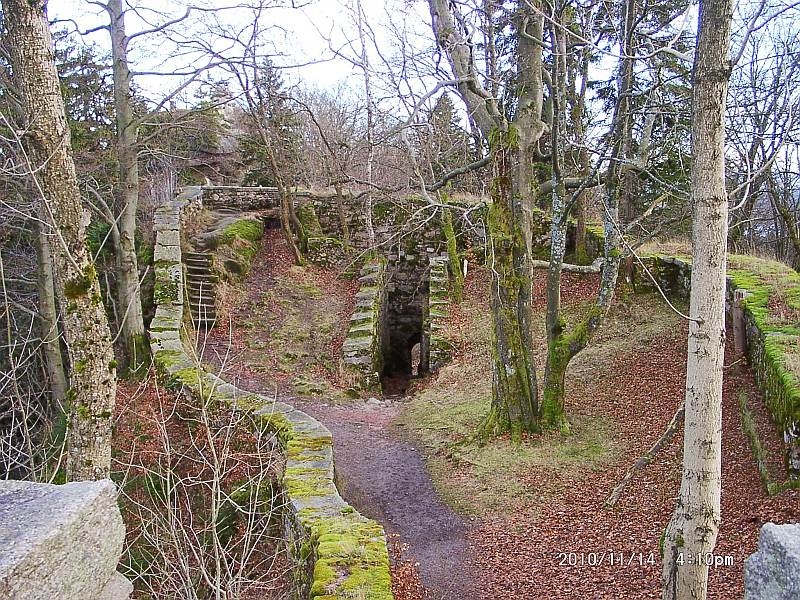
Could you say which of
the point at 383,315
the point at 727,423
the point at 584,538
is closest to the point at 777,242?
the point at 383,315

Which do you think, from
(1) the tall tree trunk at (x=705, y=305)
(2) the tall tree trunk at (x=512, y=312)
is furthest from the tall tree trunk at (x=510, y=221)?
(1) the tall tree trunk at (x=705, y=305)

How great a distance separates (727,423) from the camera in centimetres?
728

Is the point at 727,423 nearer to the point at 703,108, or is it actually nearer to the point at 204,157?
the point at 703,108

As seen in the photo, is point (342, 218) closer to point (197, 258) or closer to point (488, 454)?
point (197, 258)

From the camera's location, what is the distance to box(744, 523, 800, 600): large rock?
1.80m

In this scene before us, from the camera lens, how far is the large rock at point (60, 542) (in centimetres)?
172

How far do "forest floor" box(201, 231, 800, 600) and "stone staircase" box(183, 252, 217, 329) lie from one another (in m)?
0.71

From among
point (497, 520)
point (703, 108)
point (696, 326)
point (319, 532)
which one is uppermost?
point (703, 108)

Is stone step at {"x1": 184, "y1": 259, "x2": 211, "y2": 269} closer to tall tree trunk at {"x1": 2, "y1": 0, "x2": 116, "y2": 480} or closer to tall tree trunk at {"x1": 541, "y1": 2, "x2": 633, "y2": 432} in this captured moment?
tall tree trunk at {"x1": 2, "y1": 0, "x2": 116, "y2": 480}

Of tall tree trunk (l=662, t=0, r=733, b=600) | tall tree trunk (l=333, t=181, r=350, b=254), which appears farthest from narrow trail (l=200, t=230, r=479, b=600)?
tall tree trunk (l=662, t=0, r=733, b=600)

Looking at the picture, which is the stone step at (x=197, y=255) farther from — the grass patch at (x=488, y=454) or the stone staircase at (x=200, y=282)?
the grass patch at (x=488, y=454)

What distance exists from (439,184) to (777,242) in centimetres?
1376

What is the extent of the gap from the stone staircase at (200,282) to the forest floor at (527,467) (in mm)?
715

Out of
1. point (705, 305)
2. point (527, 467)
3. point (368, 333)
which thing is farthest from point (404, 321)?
point (705, 305)
